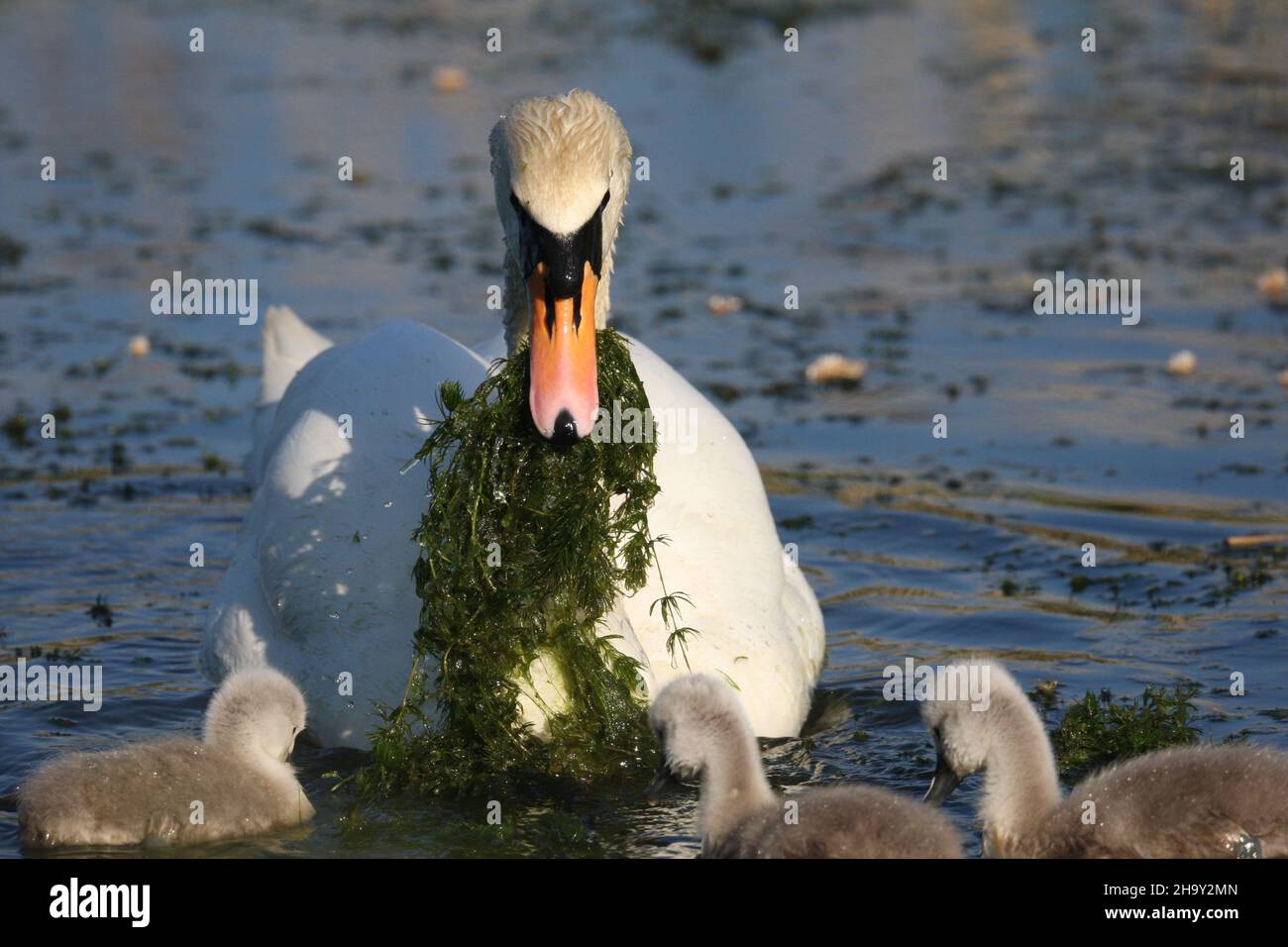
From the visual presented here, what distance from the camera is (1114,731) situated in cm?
740

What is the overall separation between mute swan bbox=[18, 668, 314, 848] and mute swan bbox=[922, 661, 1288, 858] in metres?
2.12

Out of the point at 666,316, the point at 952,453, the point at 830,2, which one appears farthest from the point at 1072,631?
the point at 830,2

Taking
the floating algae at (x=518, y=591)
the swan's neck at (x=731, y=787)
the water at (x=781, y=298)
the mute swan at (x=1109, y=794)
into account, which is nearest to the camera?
the mute swan at (x=1109, y=794)

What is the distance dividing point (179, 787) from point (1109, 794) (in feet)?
9.40

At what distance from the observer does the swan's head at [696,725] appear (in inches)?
244

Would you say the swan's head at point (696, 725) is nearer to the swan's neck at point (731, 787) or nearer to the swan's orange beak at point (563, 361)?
the swan's neck at point (731, 787)

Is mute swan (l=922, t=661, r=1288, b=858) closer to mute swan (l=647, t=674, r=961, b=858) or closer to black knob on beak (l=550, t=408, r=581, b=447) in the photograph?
mute swan (l=647, t=674, r=961, b=858)

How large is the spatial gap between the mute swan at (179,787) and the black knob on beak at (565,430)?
1374mm

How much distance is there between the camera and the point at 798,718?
771 centimetres

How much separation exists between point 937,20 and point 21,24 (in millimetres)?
11213

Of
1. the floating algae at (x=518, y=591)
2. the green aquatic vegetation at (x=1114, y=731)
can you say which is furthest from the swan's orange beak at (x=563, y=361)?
the green aquatic vegetation at (x=1114, y=731)

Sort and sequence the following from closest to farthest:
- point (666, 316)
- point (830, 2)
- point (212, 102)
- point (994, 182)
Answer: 1. point (666, 316)
2. point (994, 182)
3. point (212, 102)
4. point (830, 2)

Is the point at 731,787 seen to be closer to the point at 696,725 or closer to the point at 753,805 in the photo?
the point at 753,805

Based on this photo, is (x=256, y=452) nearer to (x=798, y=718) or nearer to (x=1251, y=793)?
(x=798, y=718)
